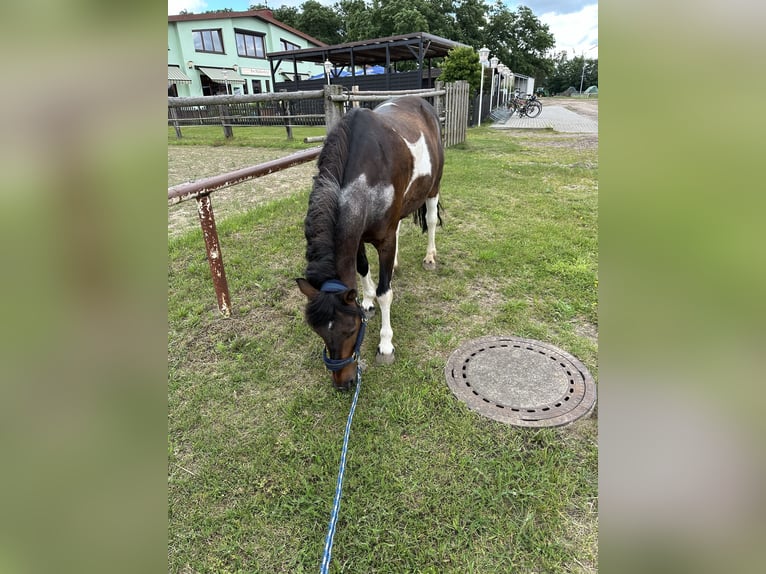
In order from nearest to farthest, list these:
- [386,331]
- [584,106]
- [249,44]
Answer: [386,331]
[584,106]
[249,44]

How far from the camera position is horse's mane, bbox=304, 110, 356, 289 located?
7.30ft

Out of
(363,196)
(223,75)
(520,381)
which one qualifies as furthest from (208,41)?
(520,381)

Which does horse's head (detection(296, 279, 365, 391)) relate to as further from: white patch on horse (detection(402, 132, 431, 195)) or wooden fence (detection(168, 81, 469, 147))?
wooden fence (detection(168, 81, 469, 147))

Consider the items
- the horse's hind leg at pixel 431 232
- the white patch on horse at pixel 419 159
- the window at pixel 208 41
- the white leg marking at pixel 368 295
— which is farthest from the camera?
the window at pixel 208 41

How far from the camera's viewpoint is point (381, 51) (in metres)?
19.3

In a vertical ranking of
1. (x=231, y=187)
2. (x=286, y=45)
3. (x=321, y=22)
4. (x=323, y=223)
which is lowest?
(x=231, y=187)

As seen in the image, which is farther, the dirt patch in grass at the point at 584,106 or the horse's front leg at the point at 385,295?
the horse's front leg at the point at 385,295

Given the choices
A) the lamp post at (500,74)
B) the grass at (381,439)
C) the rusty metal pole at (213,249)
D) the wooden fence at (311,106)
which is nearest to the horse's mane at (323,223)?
the grass at (381,439)

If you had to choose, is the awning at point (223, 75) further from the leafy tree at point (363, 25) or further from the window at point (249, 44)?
the leafy tree at point (363, 25)

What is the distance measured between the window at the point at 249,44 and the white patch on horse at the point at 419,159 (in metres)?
27.5

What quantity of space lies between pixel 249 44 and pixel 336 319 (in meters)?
30.2

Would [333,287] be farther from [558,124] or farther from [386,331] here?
[558,124]

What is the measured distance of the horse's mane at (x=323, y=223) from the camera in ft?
7.30
